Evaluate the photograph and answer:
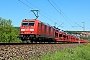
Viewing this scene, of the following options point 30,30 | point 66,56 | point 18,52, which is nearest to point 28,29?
point 30,30

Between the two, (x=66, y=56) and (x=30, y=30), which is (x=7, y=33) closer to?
(x=30, y=30)

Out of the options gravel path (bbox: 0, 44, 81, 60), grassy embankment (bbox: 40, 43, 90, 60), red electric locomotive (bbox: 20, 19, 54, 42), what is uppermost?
red electric locomotive (bbox: 20, 19, 54, 42)

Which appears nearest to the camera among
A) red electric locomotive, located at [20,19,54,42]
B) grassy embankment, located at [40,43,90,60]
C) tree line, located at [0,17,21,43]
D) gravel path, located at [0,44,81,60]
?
gravel path, located at [0,44,81,60]

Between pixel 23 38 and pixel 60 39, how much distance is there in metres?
19.6

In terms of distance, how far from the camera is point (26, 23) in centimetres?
3122

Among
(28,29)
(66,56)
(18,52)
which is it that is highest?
(28,29)

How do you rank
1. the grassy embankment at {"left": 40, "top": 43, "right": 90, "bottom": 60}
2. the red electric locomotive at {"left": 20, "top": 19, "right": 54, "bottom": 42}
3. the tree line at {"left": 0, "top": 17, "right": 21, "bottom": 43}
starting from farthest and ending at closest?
1. the tree line at {"left": 0, "top": 17, "right": 21, "bottom": 43}
2. the red electric locomotive at {"left": 20, "top": 19, "right": 54, "bottom": 42}
3. the grassy embankment at {"left": 40, "top": 43, "right": 90, "bottom": 60}

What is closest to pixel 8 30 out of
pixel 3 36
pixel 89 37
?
pixel 3 36

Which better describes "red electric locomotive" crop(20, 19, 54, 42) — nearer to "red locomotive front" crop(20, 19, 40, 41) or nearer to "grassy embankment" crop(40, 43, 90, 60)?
"red locomotive front" crop(20, 19, 40, 41)

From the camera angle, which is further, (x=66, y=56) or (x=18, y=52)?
(x=66, y=56)

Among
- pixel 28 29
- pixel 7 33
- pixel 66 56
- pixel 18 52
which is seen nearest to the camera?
pixel 18 52

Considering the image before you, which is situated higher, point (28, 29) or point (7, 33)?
point (7, 33)

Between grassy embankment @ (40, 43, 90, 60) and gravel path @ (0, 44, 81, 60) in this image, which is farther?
grassy embankment @ (40, 43, 90, 60)

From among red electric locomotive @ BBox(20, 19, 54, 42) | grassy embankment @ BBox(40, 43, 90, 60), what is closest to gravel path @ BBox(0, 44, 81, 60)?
grassy embankment @ BBox(40, 43, 90, 60)
